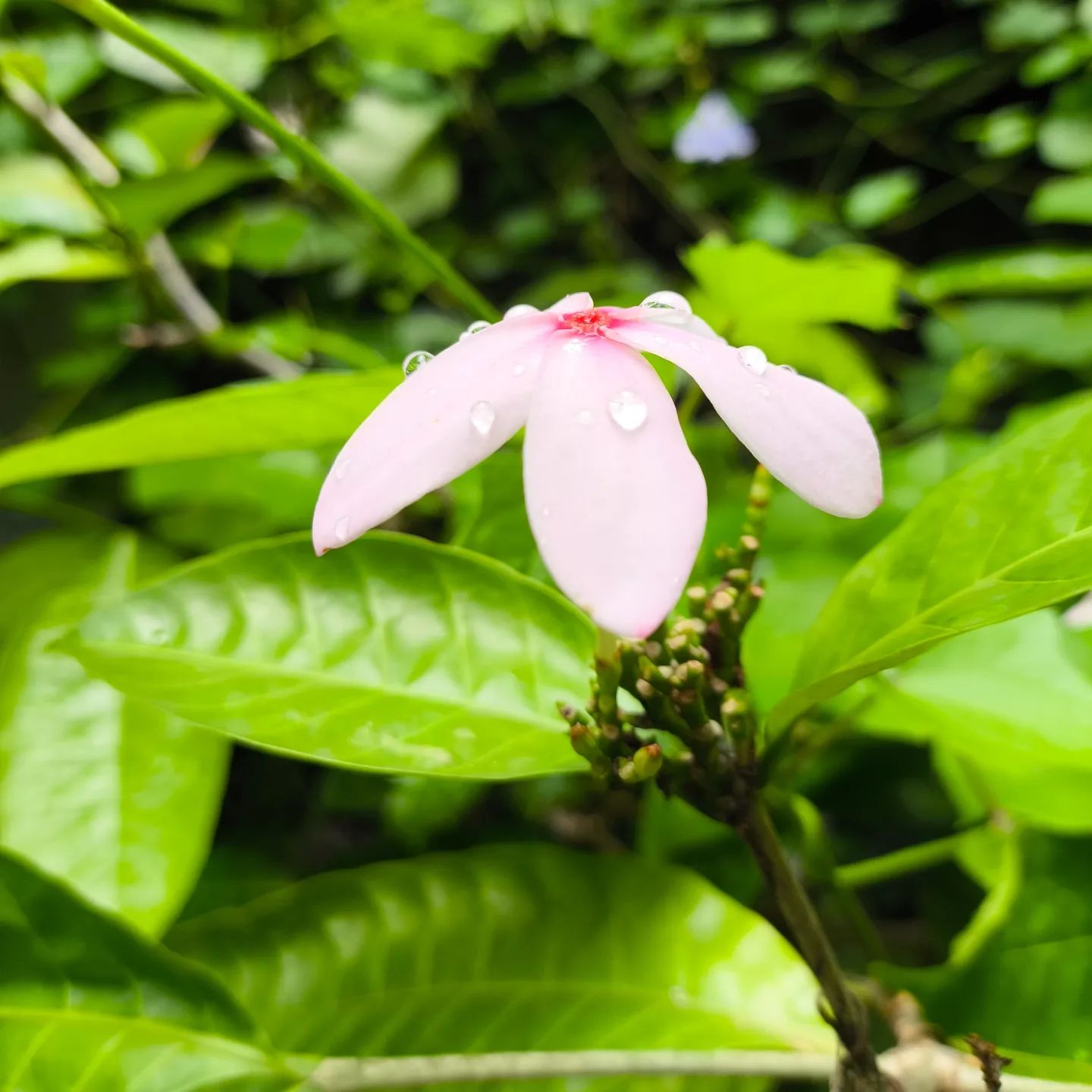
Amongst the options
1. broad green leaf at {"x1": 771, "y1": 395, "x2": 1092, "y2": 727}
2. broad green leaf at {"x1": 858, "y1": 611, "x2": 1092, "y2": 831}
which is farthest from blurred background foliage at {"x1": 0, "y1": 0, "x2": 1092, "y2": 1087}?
broad green leaf at {"x1": 771, "y1": 395, "x2": 1092, "y2": 727}

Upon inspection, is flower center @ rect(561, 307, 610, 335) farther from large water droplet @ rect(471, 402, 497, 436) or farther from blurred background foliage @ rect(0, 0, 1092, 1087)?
blurred background foliage @ rect(0, 0, 1092, 1087)

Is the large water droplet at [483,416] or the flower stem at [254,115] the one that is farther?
the flower stem at [254,115]

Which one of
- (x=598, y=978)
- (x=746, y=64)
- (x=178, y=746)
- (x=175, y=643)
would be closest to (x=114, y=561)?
(x=178, y=746)

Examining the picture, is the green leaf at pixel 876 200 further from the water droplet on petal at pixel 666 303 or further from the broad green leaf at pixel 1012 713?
the water droplet on petal at pixel 666 303

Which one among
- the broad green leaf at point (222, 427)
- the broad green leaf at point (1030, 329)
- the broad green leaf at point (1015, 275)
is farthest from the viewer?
the broad green leaf at point (1030, 329)

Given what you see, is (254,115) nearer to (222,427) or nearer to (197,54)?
(222,427)

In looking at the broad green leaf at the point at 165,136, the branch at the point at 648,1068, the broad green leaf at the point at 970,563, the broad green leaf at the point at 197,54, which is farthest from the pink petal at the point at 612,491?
the broad green leaf at the point at 197,54
